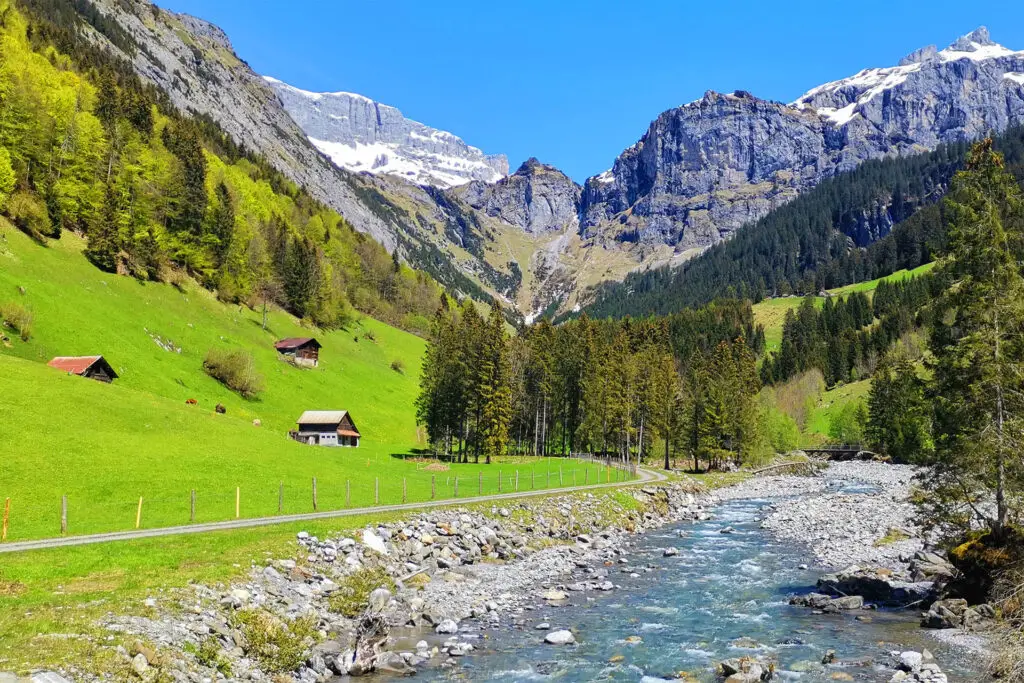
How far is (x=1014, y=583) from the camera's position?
20641 millimetres

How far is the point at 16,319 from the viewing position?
192 feet

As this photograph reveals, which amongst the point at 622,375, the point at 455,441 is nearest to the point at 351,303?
the point at 455,441

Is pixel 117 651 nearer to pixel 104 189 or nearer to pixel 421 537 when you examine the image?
pixel 421 537

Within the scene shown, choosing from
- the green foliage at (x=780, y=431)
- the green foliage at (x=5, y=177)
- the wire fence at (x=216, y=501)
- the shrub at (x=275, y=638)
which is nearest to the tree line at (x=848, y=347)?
the green foliage at (x=780, y=431)

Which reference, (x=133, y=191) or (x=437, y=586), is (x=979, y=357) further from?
(x=133, y=191)

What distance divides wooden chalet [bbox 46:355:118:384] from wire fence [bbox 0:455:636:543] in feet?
92.4

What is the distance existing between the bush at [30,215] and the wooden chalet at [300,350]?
3486 centimetres

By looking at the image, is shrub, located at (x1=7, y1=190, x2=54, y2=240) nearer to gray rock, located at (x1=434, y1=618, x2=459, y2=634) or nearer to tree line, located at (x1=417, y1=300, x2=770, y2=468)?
tree line, located at (x1=417, y1=300, x2=770, y2=468)

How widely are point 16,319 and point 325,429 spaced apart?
34.5 meters

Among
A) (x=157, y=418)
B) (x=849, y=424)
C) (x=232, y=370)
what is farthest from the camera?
(x=849, y=424)

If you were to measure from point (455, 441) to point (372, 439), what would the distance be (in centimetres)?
1556

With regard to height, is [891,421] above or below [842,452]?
above

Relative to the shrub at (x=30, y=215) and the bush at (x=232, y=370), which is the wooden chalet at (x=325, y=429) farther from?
the shrub at (x=30, y=215)

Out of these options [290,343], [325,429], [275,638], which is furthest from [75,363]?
[275,638]
